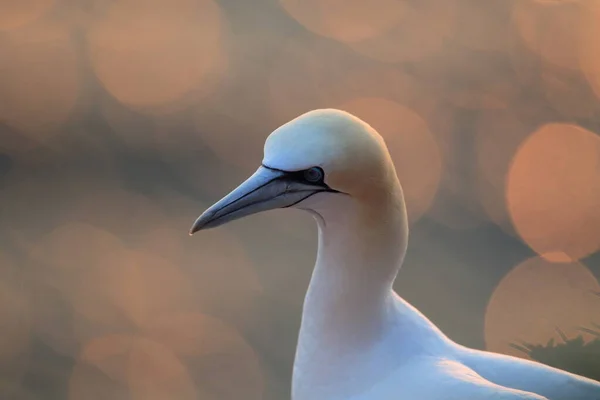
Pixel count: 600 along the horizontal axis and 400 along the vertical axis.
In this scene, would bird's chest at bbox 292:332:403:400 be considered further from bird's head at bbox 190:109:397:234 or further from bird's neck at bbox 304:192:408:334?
bird's head at bbox 190:109:397:234

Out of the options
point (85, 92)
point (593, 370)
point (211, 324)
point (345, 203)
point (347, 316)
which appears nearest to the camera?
point (345, 203)

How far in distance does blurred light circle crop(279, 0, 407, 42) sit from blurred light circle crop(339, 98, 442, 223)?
1.01ft

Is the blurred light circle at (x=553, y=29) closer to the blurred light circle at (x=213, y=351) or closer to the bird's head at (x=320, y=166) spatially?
the blurred light circle at (x=213, y=351)

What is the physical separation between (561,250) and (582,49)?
3.65 feet

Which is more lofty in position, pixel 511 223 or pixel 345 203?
pixel 511 223

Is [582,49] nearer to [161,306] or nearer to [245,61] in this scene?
[245,61]

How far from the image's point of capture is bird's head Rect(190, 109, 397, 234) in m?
0.93

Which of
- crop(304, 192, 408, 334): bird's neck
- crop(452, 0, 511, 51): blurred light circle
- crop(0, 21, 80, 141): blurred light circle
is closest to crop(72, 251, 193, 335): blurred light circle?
crop(0, 21, 80, 141): blurred light circle

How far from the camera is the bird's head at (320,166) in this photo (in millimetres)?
927

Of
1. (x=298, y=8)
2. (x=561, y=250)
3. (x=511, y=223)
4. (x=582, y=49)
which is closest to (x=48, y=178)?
(x=298, y=8)

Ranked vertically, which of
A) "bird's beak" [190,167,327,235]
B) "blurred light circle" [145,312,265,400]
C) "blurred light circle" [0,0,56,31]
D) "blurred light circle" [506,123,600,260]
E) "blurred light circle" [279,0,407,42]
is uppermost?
"blurred light circle" [279,0,407,42]

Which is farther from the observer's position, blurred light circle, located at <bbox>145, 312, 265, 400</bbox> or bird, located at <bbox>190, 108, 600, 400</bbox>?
blurred light circle, located at <bbox>145, 312, 265, 400</bbox>

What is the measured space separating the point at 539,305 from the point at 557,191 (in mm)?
720

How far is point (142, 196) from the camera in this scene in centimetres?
261
